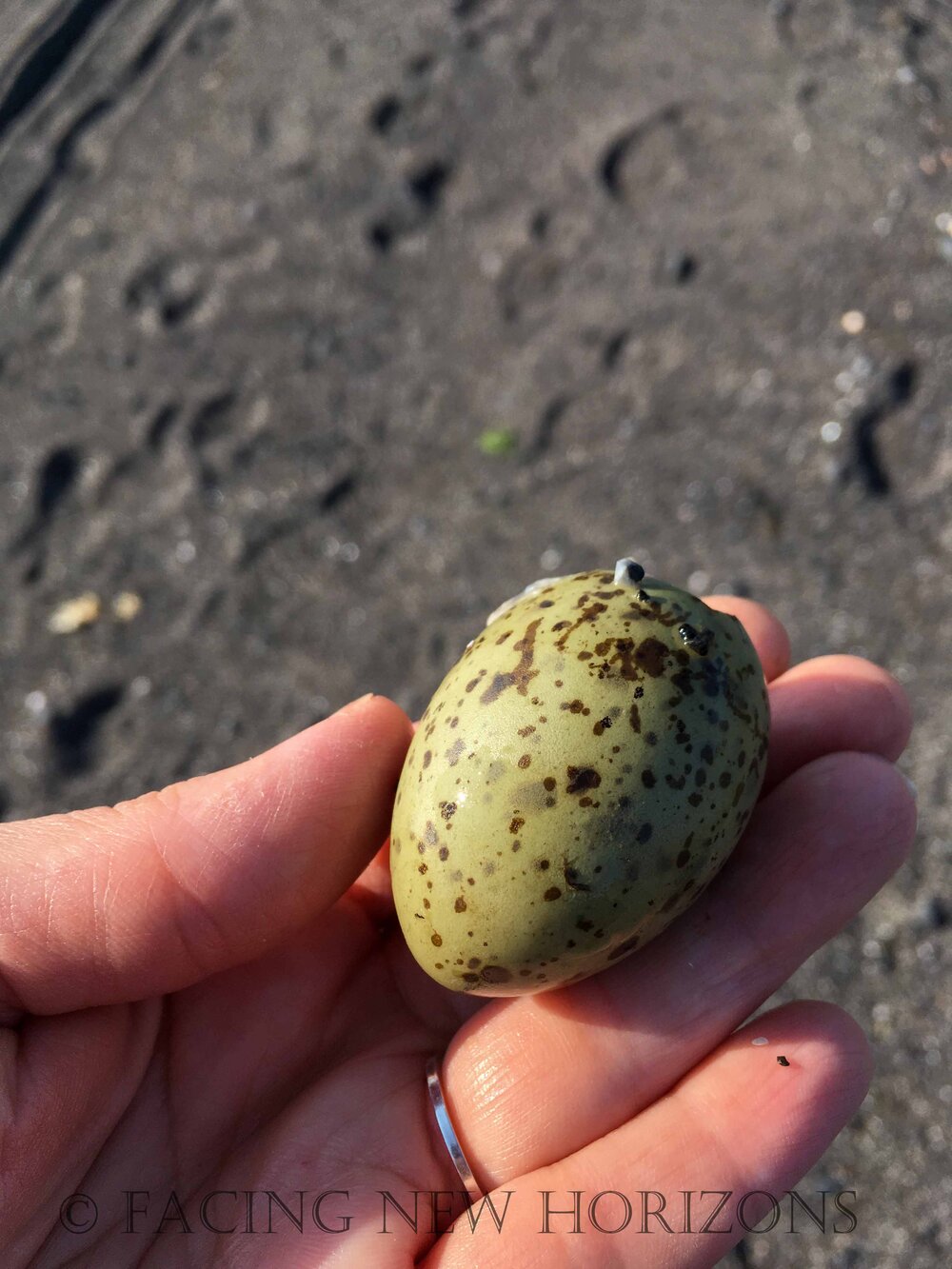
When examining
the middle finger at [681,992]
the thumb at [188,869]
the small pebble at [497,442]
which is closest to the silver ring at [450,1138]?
the middle finger at [681,992]

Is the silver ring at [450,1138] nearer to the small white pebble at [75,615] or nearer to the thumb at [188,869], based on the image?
the thumb at [188,869]

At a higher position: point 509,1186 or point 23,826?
point 23,826

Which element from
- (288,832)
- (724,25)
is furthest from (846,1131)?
(724,25)

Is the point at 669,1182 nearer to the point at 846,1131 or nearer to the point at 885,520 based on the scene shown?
the point at 846,1131

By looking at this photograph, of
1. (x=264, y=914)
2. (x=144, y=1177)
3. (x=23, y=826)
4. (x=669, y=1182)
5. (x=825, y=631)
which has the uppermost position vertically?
(x=23, y=826)

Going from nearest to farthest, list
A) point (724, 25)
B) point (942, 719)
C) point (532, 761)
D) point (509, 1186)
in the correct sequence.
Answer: point (532, 761)
point (509, 1186)
point (942, 719)
point (724, 25)

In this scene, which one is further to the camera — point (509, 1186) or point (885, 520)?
point (885, 520)

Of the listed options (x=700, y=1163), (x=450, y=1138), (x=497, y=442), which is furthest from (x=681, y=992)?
(x=497, y=442)

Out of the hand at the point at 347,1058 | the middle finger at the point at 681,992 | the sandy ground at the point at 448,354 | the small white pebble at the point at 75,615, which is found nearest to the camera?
the hand at the point at 347,1058
